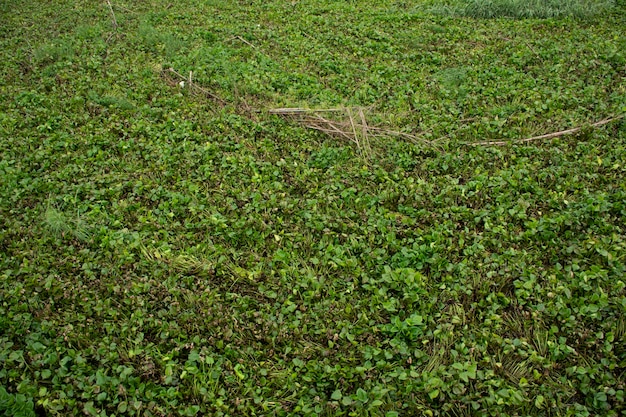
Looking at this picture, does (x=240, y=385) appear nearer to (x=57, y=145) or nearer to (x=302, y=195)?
(x=302, y=195)

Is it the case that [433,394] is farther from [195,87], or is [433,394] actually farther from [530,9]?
[530,9]

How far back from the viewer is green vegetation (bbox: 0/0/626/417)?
134 inches

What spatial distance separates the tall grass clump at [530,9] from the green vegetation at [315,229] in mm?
932

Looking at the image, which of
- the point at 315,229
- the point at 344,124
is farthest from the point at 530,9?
the point at 315,229

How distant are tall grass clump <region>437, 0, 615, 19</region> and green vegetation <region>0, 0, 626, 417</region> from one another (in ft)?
3.06

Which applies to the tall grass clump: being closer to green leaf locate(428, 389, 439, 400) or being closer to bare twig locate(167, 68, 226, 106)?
bare twig locate(167, 68, 226, 106)

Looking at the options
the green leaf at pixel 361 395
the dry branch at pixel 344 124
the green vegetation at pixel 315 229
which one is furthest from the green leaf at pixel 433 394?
the dry branch at pixel 344 124

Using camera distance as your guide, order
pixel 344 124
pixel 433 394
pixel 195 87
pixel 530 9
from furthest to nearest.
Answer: pixel 530 9 → pixel 195 87 → pixel 344 124 → pixel 433 394

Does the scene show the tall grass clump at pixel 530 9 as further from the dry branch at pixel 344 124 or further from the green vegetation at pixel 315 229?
the dry branch at pixel 344 124

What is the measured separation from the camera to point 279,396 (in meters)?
3.39

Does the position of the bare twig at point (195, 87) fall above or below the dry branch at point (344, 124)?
below

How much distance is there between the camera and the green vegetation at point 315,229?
3.40 metres

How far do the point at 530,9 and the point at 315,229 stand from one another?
7.36m

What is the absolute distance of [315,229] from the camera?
4656 millimetres
